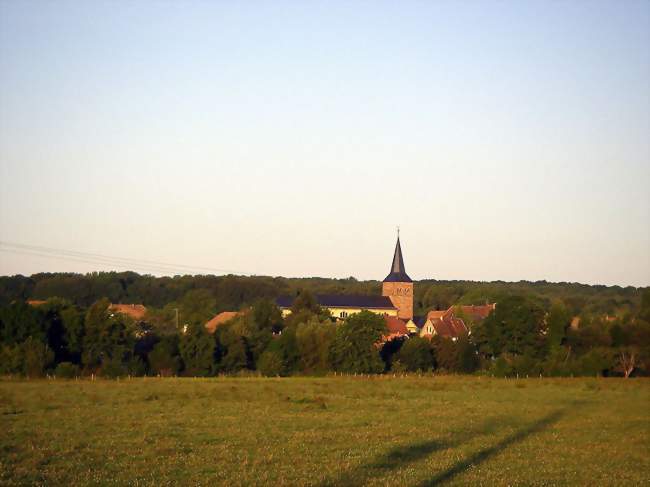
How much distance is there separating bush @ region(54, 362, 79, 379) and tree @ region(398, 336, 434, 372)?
85.3 feet

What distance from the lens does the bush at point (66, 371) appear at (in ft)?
178

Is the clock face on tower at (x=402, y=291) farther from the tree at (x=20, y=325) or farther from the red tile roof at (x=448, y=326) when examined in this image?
the tree at (x=20, y=325)

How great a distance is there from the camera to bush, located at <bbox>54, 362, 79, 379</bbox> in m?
54.2

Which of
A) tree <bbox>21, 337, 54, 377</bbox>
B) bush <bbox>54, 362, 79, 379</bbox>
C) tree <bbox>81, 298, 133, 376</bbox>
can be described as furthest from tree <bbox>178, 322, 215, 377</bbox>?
tree <bbox>21, 337, 54, 377</bbox>

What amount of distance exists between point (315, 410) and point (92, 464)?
14596mm

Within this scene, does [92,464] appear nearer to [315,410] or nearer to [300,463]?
[300,463]

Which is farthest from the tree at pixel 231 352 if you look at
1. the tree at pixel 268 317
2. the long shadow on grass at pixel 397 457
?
the long shadow on grass at pixel 397 457

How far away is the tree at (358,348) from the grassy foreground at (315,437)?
2324 centimetres

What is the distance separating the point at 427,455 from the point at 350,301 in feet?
405

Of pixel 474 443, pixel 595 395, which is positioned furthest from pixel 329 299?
pixel 474 443

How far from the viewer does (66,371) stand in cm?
5438

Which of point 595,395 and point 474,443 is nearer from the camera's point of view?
point 474,443

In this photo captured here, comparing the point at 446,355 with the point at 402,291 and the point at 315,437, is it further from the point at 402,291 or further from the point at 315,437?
the point at 402,291

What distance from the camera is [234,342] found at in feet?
215
